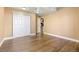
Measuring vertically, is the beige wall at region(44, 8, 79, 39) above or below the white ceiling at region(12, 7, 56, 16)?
below

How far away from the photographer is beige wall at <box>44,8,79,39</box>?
2090 millimetres

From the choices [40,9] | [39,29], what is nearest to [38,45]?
[39,29]

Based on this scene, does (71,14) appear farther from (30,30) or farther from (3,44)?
(3,44)

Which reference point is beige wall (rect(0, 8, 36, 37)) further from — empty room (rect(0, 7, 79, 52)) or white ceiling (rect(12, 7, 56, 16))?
white ceiling (rect(12, 7, 56, 16))

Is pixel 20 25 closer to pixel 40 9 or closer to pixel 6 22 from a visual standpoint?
pixel 6 22

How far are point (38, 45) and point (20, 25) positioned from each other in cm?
52

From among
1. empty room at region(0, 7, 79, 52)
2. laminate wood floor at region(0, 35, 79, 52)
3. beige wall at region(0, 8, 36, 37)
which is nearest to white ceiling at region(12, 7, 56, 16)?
empty room at region(0, 7, 79, 52)

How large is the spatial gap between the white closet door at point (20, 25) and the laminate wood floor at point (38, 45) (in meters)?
0.11

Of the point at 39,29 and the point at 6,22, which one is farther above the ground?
the point at 6,22

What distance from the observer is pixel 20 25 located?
2.20 m

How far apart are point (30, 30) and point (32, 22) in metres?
0.16
